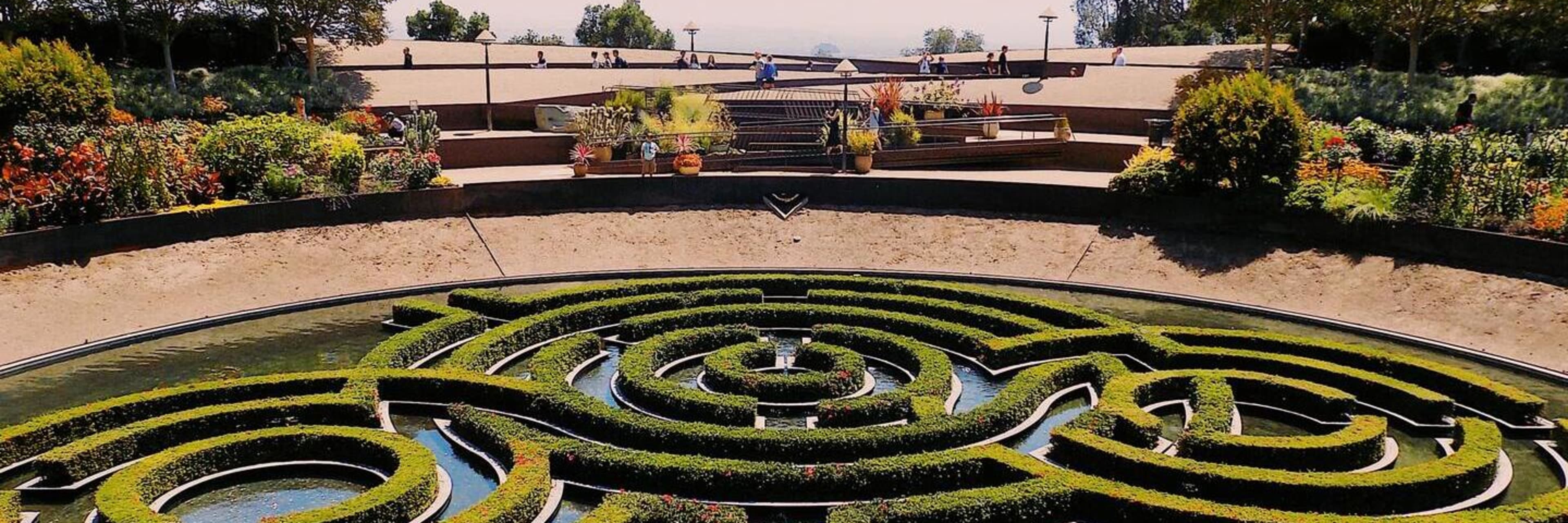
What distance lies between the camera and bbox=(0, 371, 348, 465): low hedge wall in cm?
1614

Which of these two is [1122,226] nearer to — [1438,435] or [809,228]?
[809,228]

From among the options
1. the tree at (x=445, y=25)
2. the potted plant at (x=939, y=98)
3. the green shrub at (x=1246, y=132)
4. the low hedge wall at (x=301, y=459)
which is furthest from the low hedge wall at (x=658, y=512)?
the tree at (x=445, y=25)

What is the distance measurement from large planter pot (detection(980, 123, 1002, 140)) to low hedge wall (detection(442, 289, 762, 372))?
571 inches

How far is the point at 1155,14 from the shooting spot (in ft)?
260

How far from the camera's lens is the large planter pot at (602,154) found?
3281 cm

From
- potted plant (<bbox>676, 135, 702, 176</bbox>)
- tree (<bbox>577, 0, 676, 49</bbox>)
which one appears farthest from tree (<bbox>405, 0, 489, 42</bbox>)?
potted plant (<bbox>676, 135, 702, 176</bbox>)

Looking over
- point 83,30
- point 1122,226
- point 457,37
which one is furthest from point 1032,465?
point 457,37

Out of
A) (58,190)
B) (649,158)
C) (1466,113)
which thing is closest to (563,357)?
(649,158)

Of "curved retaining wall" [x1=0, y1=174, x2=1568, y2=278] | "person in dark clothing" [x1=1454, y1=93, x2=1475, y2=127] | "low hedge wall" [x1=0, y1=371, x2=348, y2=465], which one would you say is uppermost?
"person in dark clothing" [x1=1454, y1=93, x2=1475, y2=127]

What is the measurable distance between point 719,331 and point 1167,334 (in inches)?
309

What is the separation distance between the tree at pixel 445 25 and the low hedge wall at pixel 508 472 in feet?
190

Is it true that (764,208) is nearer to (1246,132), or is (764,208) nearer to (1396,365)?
(1246,132)

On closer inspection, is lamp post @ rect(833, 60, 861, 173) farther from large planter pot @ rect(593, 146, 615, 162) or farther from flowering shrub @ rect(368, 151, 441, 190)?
flowering shrub @ rect(368, 151, 441, 190)

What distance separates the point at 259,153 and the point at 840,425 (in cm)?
1734
